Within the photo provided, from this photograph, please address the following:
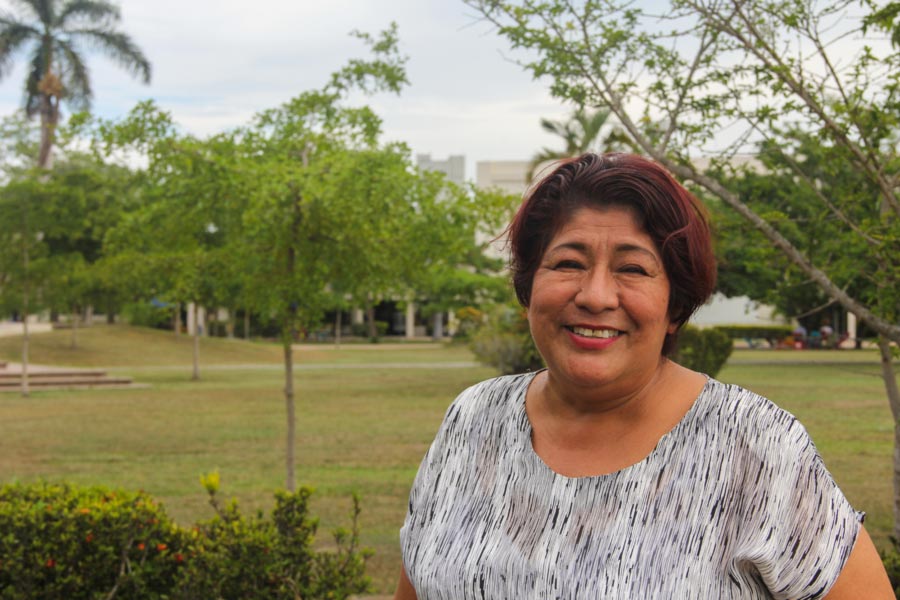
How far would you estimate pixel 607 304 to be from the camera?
5.56ft

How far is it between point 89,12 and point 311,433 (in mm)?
30063

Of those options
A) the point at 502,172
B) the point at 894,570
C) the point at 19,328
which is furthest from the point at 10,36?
the point at 894,570

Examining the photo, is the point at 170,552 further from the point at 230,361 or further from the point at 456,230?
the point at 230,361

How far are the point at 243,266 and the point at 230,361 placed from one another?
30.1 meters

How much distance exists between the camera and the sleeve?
1510 millimetres

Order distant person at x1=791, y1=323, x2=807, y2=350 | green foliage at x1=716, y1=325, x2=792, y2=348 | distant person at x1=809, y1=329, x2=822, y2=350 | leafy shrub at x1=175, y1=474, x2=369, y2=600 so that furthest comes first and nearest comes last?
1. green foliage at x1=716, y1=325, x2=792, y2=348
2. distant person at x1=791, y1=323, x2=807, y2=350
3. distant person at x1=809, y1=329, x2=822, y2=350
4. leafy shrub at x1=175, y1=474, x2=369, y2=600

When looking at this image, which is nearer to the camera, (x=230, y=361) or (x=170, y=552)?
(x=170, y=552)

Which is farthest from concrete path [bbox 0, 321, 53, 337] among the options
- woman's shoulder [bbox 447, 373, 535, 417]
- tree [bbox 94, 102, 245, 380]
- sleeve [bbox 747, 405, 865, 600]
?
sleeve [bbox 747, 405, 865, 600]

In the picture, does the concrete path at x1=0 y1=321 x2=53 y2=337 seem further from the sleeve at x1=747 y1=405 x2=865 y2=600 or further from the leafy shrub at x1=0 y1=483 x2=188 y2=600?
the sleeve at x1=747 y1=405 x2=865 y2=600

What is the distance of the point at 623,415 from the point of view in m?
1.76

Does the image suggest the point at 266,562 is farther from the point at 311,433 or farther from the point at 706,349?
the point at 706,349

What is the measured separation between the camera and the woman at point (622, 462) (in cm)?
154

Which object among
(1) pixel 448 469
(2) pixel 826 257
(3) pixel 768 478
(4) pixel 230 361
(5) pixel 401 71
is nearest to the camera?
(3) pixel 768 478

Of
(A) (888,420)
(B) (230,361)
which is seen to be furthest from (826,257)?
(B) (230,361)
